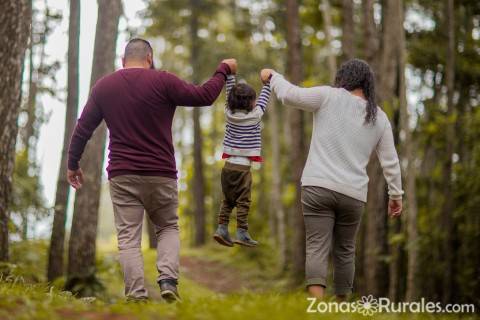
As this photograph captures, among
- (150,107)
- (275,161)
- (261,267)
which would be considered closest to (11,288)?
(150,107)

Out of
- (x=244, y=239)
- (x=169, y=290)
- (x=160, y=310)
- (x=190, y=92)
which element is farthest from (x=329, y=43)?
(x=160, y=310)

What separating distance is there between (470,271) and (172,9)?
50.5 feet

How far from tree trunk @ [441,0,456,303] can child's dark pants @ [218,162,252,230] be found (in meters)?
8.50

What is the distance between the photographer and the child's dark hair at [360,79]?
21.4ft

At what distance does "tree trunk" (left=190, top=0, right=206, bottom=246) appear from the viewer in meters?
25.9

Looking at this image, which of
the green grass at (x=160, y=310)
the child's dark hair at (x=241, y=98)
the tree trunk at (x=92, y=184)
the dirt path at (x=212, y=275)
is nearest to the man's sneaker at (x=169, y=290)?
the green grass at (x=160, y=310)

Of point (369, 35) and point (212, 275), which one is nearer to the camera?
point (369, 35)

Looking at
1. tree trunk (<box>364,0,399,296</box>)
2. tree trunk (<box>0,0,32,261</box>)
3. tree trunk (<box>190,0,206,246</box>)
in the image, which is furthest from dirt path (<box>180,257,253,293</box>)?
tree trunk (<box>0,0,32,261</box>)

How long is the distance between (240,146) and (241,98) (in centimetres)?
49

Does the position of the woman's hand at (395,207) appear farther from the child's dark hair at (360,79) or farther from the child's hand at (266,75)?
the child's hand at (266,75)

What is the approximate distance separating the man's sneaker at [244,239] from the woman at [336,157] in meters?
0.66

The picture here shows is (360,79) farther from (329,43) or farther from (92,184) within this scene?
(329,43)

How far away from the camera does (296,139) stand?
57.9ft

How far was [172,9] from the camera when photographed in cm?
2558
